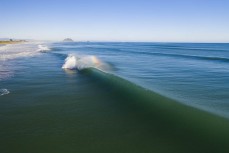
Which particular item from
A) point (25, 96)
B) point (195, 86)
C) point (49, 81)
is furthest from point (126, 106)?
point (49, 81)

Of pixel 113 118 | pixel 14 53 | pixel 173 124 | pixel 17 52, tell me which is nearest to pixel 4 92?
pixel 113 118

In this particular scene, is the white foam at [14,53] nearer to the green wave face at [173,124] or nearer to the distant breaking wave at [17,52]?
the distant breaking wave at [17,52]

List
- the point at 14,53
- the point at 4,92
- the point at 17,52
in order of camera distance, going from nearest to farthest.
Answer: the point at 4,92
the point at 14,53
the point at 17,52

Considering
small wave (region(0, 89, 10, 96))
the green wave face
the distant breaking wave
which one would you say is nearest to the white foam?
the distant breaking wave

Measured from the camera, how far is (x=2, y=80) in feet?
55.9

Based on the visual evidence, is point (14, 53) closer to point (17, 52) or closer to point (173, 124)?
point (17, 52)

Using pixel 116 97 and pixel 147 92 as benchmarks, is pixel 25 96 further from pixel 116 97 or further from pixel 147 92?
pixel 147 92

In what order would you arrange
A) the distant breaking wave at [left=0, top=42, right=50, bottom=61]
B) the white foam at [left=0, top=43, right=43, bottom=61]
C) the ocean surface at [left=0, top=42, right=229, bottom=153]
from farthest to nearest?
the distant breaking wave at [left=0, top=42, right=50, bottom=61] → the white foam at [left=0, top=43, right=43, bottom=61] → the ocean surface at [left=0, top=42, right=229, bottom=153]

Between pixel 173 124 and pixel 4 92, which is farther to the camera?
pixel 4 92

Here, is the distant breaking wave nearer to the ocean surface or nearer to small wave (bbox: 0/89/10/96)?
small wave (bbox: 0/89/10/96)

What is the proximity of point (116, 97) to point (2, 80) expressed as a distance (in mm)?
9132

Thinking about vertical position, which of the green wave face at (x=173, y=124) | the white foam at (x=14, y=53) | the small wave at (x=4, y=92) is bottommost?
the white foam at (x=14, y=53)

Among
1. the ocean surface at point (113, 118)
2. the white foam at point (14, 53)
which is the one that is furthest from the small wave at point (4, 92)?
the white foam at point (14, 53)

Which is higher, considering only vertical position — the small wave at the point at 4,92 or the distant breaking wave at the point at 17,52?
the small wave at the point at 4,92
